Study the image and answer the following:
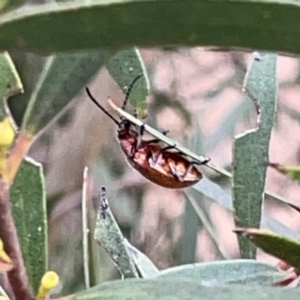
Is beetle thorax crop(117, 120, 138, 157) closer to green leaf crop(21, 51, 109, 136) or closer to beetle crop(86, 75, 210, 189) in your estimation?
beetle crop(86, 75, 210, 189)

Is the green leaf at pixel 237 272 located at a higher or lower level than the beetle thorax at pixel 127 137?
lower

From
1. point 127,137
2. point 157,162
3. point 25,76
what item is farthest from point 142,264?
point 25,76

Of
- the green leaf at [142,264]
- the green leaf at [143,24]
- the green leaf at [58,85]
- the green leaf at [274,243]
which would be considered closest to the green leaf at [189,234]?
the green leaf at [142,264]

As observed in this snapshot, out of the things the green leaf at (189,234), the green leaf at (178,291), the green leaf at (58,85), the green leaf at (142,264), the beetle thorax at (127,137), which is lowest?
the green leaf at (189,234)

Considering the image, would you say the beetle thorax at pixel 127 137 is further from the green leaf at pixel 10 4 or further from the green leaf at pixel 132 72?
the green leaf at pixel 10 4

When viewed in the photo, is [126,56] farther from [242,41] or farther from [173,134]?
[173,134]

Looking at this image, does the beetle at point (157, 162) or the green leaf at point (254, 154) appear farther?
the beetle at point (157, 162)

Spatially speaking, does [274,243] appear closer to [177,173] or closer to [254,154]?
[254,154]
